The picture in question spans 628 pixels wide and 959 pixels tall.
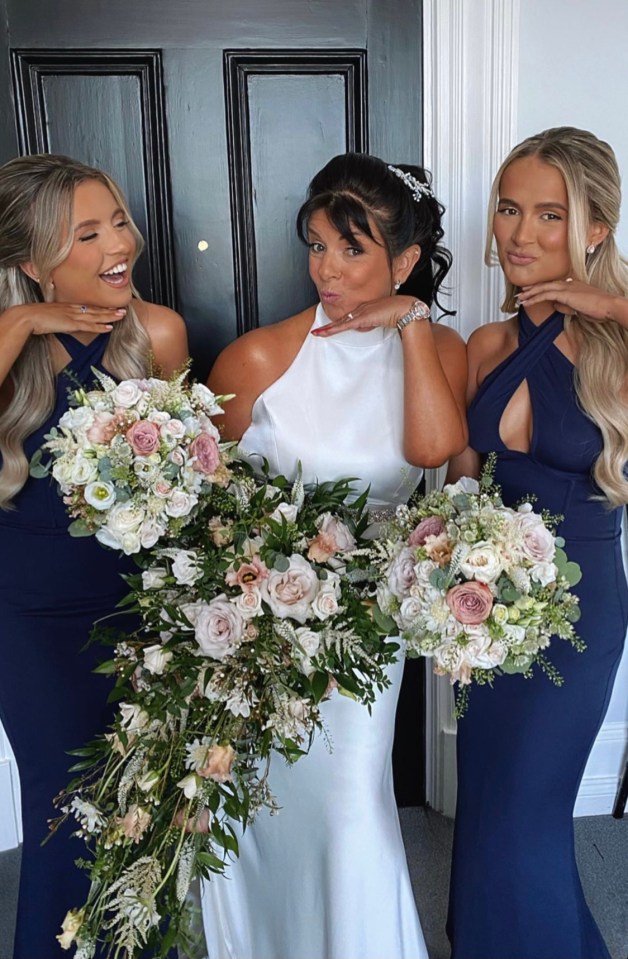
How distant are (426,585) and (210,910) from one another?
145 centimetres

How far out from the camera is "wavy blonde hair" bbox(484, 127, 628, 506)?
2188 mm

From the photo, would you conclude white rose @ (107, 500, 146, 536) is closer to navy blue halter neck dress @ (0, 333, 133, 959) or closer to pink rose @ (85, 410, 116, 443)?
pink rose @ (85, 410, 116, 443)

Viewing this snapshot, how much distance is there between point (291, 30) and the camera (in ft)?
9.25

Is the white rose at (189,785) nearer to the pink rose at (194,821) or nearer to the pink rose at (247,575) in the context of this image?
the pink rose at (194,821)

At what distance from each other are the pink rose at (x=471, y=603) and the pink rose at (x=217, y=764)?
0.55 meters

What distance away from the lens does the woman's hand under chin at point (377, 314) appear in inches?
90.2

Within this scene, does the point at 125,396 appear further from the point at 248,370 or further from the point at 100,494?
the point at 248,370

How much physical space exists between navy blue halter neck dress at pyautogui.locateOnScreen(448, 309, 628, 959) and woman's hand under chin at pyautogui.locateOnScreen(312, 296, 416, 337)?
0.32 m

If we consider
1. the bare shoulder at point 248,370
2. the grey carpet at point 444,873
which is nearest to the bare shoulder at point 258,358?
the bare shoulder at point 248,370

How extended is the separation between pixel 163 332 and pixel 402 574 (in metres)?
1.12

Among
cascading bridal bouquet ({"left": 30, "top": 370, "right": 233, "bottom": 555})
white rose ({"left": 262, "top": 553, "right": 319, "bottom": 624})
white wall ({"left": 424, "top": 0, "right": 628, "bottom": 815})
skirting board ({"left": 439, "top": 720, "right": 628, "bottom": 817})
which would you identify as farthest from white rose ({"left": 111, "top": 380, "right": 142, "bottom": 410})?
skirting board ({"left": 439, "top": 720, "right": 628, "bottom": 817})

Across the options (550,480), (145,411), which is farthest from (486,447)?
(145,411)

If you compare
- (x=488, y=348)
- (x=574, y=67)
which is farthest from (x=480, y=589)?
(x=574, y=67)

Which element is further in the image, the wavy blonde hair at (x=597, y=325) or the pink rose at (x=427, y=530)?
the wavy blonde hair at (x=597, y=325)
